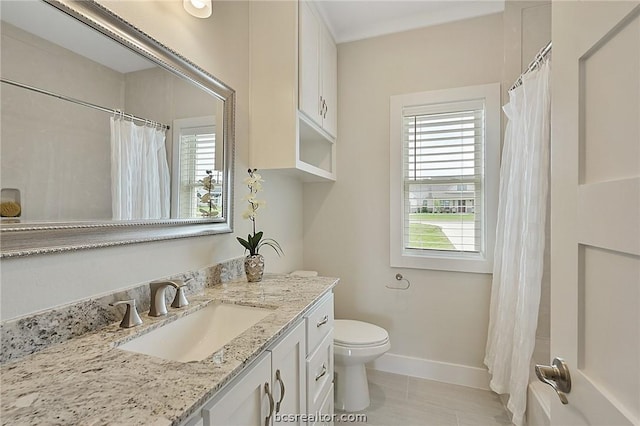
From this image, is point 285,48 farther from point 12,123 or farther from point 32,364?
point 32,364

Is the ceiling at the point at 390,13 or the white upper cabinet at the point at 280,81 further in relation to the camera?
the ceiling at the point at 390,13

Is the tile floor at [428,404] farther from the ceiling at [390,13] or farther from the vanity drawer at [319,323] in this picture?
the ceiling at [390,13]

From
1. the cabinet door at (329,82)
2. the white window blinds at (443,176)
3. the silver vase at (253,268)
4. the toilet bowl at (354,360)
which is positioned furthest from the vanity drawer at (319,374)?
the cabinet door at (329,82)

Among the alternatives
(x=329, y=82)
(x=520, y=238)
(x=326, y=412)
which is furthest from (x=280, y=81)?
(x=326, y=412)

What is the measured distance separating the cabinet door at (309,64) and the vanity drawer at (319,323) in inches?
44.4

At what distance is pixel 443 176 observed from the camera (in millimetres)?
2238

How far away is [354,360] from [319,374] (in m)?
0.49

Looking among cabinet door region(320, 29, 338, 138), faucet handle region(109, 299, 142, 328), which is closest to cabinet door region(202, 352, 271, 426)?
faucet handle region(109, 299, 142, 328)

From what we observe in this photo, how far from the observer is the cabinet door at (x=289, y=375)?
98 centimetres

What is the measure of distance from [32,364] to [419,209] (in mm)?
2220

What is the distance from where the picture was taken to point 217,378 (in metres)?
0.67

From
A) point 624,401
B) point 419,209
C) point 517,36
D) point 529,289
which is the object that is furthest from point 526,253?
point 517,36

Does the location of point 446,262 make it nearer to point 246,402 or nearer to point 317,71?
point 317,71

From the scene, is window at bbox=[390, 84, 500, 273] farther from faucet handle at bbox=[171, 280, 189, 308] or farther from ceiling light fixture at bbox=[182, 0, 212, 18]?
faucet handle at bbox=[171, 280, 189, 308]
